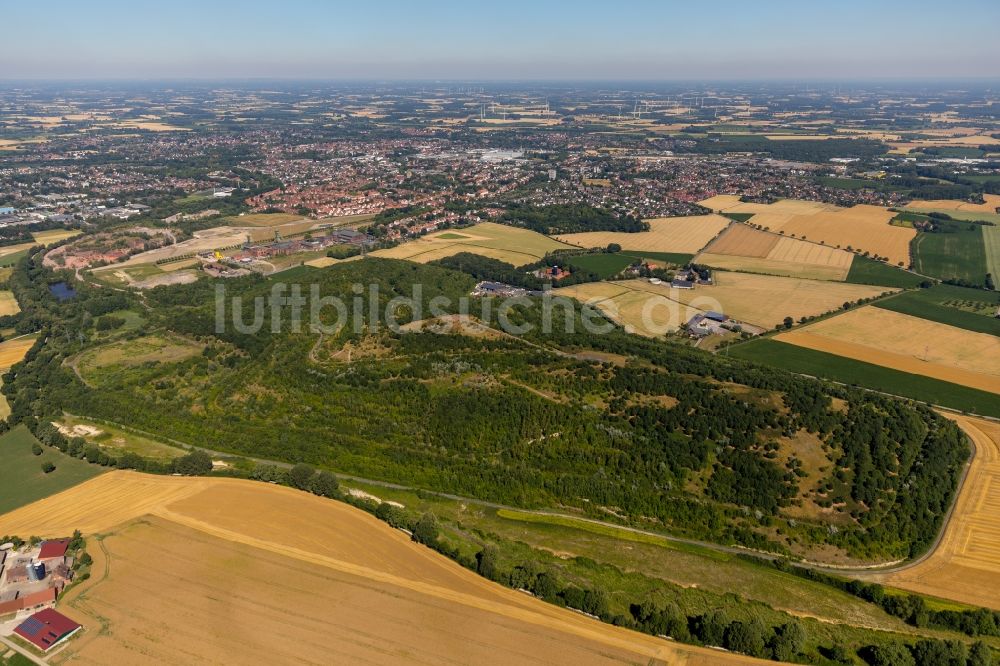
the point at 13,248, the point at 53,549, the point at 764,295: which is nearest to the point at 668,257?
the point at 764,295

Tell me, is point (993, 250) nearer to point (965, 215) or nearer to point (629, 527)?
point (965, 215)

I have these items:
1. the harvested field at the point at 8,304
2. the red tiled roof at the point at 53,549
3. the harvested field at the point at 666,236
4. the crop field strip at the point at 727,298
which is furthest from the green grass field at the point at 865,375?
the harvested field at the point at 8,304

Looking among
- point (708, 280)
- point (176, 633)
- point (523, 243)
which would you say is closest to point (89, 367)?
point (176, 633)

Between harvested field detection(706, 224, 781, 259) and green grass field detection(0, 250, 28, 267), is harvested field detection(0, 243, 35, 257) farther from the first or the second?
harvested field detection(706, 224, 781, 259)

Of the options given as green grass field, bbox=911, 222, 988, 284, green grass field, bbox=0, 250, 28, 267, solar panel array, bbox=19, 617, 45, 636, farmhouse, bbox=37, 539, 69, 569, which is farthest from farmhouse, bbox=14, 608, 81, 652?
green grass field, bbox=911, 222, 988, 284

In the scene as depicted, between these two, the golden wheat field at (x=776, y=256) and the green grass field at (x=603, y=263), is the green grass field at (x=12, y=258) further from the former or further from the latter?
the golden wheat field at (x=776, y=256)

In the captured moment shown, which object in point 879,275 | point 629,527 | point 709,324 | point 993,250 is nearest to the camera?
point 629,527
